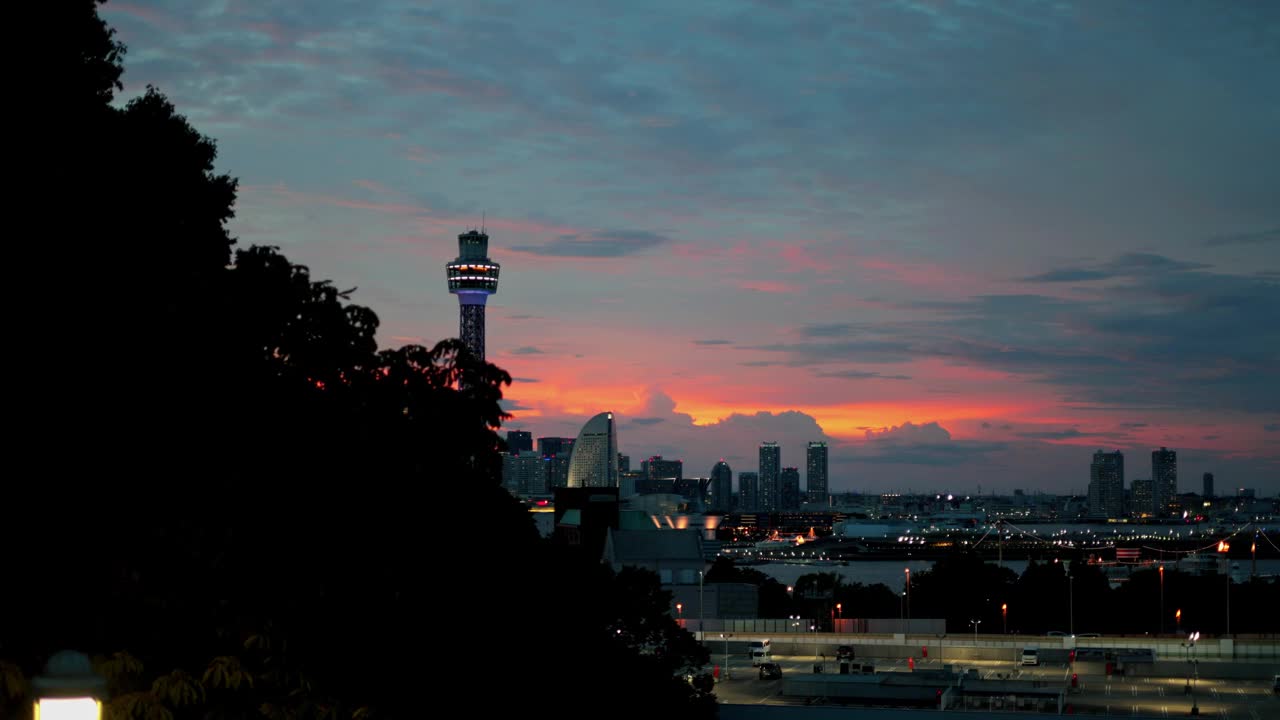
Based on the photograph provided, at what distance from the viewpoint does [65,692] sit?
21.3 feet

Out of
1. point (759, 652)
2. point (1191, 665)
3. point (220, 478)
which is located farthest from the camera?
point (759, 652)

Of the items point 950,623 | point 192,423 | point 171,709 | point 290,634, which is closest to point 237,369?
point 192,423

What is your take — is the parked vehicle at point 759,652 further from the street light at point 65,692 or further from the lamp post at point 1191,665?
the street light at point 65,692

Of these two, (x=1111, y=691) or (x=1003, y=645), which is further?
(x=1003, y=645)

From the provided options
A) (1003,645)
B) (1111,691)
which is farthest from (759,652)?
(1111,691)

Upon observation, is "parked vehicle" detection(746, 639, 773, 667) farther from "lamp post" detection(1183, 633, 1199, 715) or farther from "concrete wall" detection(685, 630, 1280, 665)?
"lamp post" detection(1183, 633, 1199, 715)

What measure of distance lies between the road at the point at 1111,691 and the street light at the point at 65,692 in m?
44.0

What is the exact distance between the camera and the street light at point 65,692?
6.48m

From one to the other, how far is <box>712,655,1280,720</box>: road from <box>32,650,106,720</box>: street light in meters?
44.0

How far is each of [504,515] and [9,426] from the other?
257 inches

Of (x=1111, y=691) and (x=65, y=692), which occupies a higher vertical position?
(x=65, y=692)

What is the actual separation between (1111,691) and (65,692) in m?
57.0

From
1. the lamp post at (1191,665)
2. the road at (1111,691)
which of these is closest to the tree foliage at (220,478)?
the road at (1111,691)

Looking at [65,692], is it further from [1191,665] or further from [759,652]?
[1191,665]
